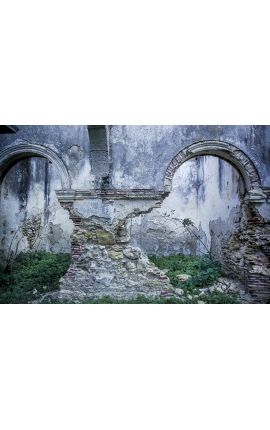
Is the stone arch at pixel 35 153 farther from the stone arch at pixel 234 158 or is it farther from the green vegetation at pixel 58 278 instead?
the green vegetation at pixel 58 278

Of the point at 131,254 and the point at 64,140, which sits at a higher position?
the point at 64,140

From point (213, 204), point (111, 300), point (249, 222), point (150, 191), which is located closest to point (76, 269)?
point (111, 300)

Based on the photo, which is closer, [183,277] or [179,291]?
[179,291]

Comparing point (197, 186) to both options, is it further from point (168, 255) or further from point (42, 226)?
point (42, 226)

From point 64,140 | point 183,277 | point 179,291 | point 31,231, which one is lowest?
point 179,291

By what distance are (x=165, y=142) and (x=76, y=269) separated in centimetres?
293

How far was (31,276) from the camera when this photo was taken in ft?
20.1

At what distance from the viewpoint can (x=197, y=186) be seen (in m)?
8.78

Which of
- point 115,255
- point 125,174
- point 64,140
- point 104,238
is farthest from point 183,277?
point 64,140

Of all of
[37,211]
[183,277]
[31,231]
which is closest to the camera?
[183,277]

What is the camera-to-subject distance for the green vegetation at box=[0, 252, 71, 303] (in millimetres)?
4961

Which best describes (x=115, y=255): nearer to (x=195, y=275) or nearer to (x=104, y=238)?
(x=104, y=238)

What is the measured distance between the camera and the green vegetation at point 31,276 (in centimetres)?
496

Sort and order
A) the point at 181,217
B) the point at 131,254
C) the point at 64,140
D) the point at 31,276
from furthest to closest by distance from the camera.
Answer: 1. the point at 181,217
2. the point at 31,276
3. the point at 64,140
4. the point at 131,254
